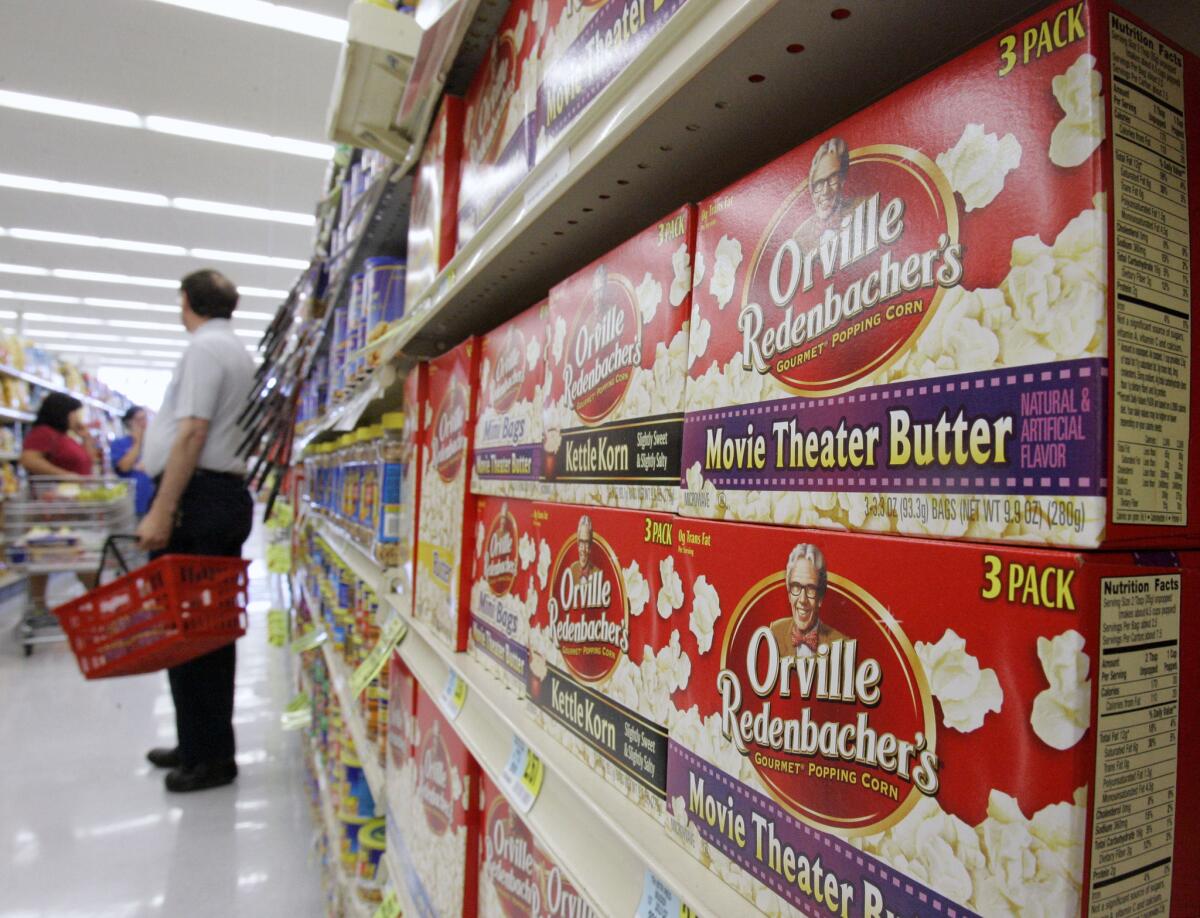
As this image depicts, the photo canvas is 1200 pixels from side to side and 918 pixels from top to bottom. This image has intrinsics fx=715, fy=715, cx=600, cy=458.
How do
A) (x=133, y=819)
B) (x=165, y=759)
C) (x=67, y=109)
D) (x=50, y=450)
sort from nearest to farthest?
(x=133, y=819)
(x=165, y=759)
(x=50, y=450)
(x=67, y=109)

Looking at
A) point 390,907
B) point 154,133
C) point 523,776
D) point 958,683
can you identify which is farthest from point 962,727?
point 154,133

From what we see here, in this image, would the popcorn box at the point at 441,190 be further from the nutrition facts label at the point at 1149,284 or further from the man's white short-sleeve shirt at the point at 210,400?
the man's white short-sleeve shirt at the point at 210,400

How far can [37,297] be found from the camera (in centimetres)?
1205

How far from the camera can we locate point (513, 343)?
0.95m

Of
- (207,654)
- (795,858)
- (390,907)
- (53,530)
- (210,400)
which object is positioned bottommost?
(390,907)

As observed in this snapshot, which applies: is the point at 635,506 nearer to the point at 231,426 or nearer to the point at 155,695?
the point at 231,426

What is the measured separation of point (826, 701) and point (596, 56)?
64 centimetres

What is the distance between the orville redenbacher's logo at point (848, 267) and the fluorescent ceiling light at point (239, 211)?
8.46 m

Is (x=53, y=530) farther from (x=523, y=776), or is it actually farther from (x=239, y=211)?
(x=523, y=776)

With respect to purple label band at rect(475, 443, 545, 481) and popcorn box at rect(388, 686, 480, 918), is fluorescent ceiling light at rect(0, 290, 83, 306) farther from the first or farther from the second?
purple label band at rect(475, 443, 545, 481)

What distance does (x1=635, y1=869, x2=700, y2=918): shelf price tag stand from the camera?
504 mm

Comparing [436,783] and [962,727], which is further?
[436,783]

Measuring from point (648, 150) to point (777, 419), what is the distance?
33 cm

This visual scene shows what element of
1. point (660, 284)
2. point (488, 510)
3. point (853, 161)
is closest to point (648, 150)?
point (660, 284)
